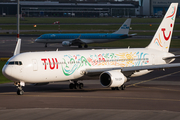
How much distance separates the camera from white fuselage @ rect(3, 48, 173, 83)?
31.1 meters

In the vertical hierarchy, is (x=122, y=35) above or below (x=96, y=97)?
above

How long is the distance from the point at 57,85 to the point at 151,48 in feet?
37.5

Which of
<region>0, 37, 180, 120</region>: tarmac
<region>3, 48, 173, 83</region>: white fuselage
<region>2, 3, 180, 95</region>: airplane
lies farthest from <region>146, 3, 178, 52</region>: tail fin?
<region>0, 37, 180, 120</region>: tarmac

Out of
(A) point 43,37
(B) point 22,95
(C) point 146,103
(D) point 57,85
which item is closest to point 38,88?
(D) point 57,85

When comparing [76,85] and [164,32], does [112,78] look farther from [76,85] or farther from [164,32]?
[164,32]

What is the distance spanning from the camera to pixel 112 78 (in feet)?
108

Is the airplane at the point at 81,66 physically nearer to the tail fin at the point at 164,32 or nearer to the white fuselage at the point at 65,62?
the white fuselage at the point at 65,62

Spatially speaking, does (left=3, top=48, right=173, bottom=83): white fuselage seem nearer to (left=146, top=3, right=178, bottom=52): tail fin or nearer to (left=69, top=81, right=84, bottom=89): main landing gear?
(left=146, top=3, right=178, bottom=52): tail fin

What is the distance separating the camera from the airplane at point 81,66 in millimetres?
31219

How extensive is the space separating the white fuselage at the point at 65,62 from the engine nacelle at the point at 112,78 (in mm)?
1947

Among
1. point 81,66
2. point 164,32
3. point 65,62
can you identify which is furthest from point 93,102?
point 164,32

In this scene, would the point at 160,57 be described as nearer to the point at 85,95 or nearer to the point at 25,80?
the point at 85,95

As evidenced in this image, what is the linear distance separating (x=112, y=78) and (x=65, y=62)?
4584 mm

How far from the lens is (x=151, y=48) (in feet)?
135
